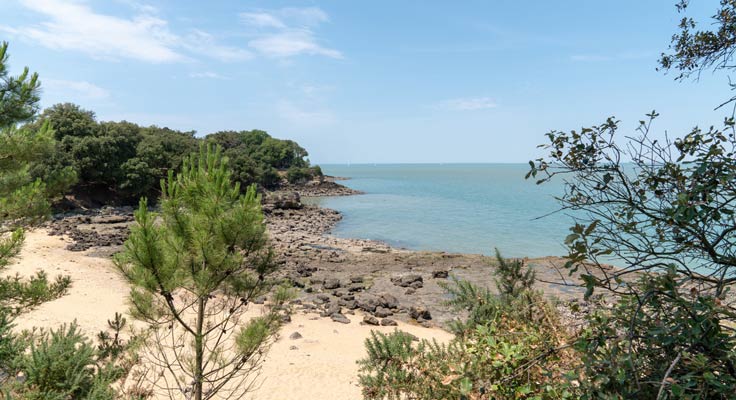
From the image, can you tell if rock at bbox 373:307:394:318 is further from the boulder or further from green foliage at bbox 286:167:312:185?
green foliage at bbox 286:167:312:185

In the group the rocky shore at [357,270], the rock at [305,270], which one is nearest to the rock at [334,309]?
the rocky shore at [357,270]

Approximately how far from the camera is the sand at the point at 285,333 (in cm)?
966

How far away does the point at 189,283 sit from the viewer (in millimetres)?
5789

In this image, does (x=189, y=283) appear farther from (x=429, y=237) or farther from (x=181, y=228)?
(x=429, y=237)

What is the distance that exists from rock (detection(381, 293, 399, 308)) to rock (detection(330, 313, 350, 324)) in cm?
221

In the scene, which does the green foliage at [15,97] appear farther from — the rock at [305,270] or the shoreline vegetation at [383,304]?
the rock at [305,270]

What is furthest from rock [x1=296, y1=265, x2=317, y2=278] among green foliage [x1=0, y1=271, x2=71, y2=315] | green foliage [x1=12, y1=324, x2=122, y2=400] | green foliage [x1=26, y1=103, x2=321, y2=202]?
green foliage [x1=26, y1=103, x2=321, y2=202]

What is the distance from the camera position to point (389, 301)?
1723 cm

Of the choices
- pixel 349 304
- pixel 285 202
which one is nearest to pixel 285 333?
pixel 349 304

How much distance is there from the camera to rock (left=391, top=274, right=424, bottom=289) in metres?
20.2

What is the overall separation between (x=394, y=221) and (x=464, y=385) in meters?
41.8

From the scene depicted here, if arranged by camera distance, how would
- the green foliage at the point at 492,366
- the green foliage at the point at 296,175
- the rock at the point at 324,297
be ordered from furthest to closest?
1. the green foliage at the point at 296,175
2. the rock at the point at 324,297
3. the green foliage at the point at 492,366

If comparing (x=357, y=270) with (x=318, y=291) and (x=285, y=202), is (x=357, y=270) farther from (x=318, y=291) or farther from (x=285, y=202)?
(x=285, y=202)

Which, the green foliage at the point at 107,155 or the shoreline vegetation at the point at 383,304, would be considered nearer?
the shoreline vegetation at the point at 383,304
